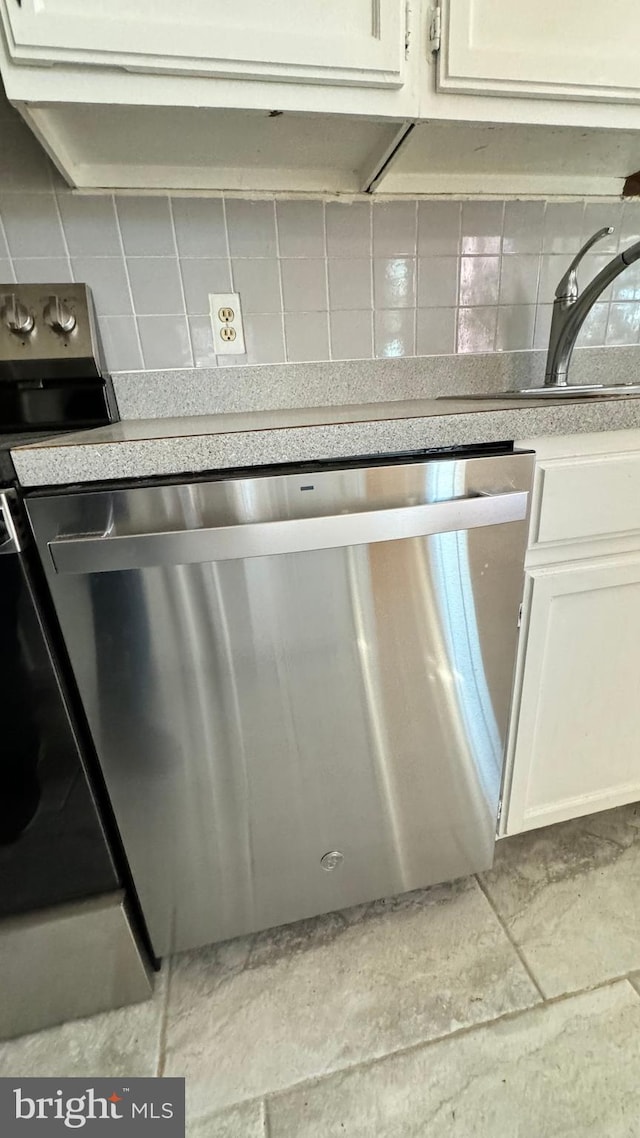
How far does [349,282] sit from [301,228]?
5.9 inches

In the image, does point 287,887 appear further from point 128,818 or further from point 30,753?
point 30,753

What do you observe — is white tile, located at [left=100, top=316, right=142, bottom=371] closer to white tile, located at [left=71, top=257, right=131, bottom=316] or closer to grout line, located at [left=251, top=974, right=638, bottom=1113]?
white tile, located at [left=71, top=257, right=131, bottom=316]

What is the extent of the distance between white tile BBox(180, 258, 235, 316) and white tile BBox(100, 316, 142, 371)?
14cm

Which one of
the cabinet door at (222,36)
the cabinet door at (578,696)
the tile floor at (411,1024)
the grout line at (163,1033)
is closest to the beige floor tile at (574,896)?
the tile floor at (411,1024)

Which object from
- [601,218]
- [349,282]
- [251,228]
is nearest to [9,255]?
[251,228]

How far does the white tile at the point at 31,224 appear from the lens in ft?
3.19

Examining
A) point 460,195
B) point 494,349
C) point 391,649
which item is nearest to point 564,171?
point 460,195

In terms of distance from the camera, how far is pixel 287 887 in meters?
0.88

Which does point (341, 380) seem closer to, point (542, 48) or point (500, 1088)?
point (542, 48)

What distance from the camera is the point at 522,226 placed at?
1.18 meters

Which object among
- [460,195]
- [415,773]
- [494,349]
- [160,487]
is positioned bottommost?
[415,773]

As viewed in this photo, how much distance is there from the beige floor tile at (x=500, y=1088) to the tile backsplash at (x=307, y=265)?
1344mm

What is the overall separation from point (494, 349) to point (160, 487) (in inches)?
39.8

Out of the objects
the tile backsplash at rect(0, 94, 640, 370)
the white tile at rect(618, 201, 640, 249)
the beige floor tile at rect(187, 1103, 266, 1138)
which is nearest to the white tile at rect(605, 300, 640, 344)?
the tile backsplash at rect(0, 94, 640, 370)
